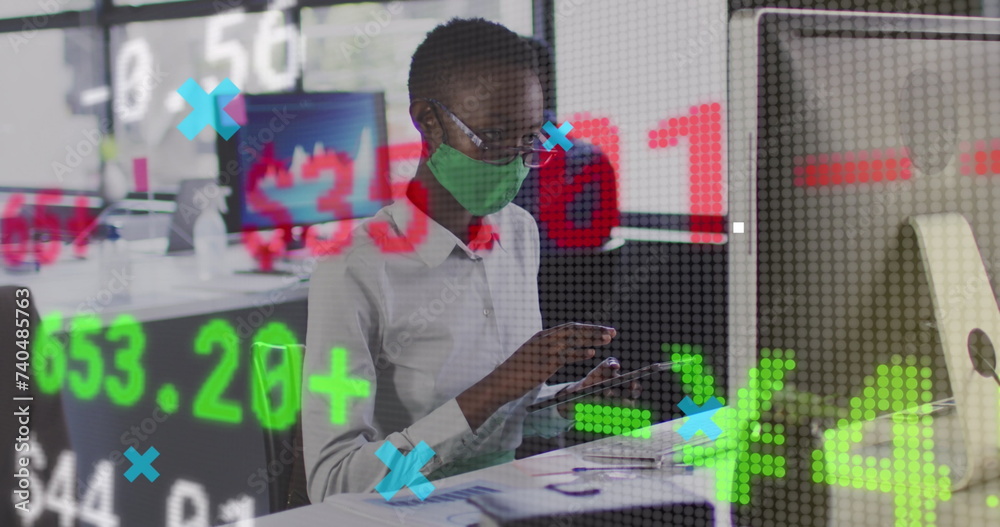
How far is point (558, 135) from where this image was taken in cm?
101

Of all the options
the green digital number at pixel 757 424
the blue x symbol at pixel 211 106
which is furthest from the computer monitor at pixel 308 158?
the green digital number at pixel 757 424

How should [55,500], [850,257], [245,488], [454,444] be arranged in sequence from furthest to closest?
[245,488], [55,500], [454,444], [850,257]

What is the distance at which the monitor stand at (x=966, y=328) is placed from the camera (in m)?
0.56

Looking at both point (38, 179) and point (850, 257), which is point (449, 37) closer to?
point (850, 257)

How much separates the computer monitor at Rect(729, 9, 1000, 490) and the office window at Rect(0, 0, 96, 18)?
190cm

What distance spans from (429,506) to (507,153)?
1.54 ft

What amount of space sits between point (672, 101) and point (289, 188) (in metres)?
1.04

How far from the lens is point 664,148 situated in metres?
0.91

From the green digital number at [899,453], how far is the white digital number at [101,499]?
5.09ft

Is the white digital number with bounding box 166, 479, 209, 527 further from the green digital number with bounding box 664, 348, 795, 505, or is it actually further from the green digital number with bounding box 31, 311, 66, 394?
the green digital number with bounding box 664, 348, 795, 505

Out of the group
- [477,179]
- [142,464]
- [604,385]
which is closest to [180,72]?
[142,464]

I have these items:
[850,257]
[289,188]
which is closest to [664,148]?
[850,257]

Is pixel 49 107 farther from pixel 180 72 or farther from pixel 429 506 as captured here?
pixel 429 506

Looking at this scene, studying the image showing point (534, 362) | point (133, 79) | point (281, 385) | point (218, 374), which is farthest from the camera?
point (133, 79)
